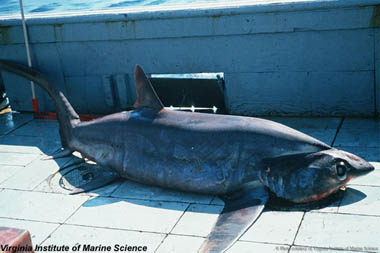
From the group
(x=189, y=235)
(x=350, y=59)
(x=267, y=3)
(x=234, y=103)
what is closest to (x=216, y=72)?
(x=234, y=103)

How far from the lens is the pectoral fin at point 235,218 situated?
4.93 metres

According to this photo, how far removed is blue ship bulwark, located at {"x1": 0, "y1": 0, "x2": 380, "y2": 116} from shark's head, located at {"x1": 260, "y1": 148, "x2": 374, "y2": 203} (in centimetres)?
268

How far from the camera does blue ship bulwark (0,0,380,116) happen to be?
25.9 ft

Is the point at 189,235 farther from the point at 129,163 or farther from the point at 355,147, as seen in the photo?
the point at 355,147

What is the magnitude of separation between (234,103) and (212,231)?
12.4 feet

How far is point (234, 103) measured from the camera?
8.70 meters

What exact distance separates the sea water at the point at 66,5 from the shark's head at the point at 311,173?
1345 cm

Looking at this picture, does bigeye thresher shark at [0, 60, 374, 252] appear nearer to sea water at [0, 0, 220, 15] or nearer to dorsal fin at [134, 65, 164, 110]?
dorsal fin at [134, 65, 164, 110]

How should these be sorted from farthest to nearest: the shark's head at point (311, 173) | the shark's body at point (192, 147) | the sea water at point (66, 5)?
the sea water at point (66, 5) < the shark's body at point (192, 147) < the shark's head at point (311, 173)

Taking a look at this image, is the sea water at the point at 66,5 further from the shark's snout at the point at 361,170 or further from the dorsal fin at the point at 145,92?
the shark's snout at the point at 361,170

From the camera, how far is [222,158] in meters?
5.95

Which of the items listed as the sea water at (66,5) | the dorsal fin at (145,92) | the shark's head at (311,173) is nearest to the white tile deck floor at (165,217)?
the shark's head at (311,173)

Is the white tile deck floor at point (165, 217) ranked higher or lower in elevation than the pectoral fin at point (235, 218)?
lower

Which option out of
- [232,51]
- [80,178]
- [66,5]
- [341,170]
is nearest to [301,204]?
[341,170]
